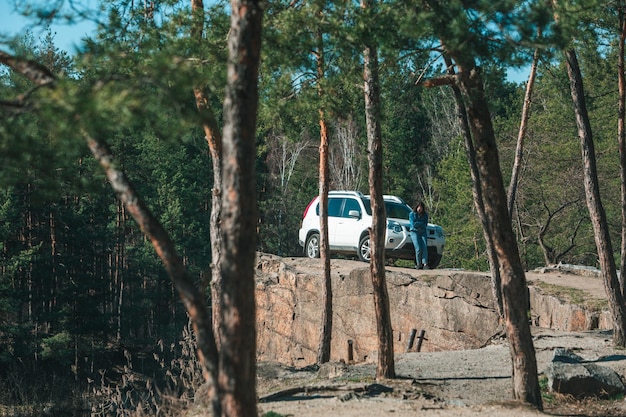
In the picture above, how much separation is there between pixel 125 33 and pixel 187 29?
48.9 inches

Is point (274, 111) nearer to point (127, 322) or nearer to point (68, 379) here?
point (68, 379)

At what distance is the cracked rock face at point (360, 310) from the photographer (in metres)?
22.4

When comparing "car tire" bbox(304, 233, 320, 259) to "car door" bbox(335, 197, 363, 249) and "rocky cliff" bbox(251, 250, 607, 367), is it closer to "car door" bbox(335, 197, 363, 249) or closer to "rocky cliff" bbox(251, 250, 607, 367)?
"rocky cliff" bbox(251, 250, 607, 367)

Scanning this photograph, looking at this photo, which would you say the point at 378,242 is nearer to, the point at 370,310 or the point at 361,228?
the point at 370,310

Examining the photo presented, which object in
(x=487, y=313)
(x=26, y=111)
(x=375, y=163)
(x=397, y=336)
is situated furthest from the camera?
(x=397, y=336)

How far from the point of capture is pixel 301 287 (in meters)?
26.2

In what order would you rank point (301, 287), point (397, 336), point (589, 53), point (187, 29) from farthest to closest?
point (301, 287) → point (397, 336) → point (589, 53) → point (187, 29)

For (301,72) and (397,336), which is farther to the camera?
(397,336)

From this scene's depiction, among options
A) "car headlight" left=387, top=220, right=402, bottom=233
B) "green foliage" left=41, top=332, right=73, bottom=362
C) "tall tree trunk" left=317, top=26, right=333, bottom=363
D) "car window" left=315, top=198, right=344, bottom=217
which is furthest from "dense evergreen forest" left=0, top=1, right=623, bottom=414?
"car headlight" left=387, top=220, right=402, bottom=233

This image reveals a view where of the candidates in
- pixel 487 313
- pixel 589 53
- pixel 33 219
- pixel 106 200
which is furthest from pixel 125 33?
pixel 106 200

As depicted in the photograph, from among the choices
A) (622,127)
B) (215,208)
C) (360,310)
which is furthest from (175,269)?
(360,310)

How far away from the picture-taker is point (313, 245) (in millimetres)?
27656

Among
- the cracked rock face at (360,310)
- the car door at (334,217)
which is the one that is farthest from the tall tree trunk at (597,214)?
the car door at (334,217)

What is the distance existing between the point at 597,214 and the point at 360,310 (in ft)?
30.5
